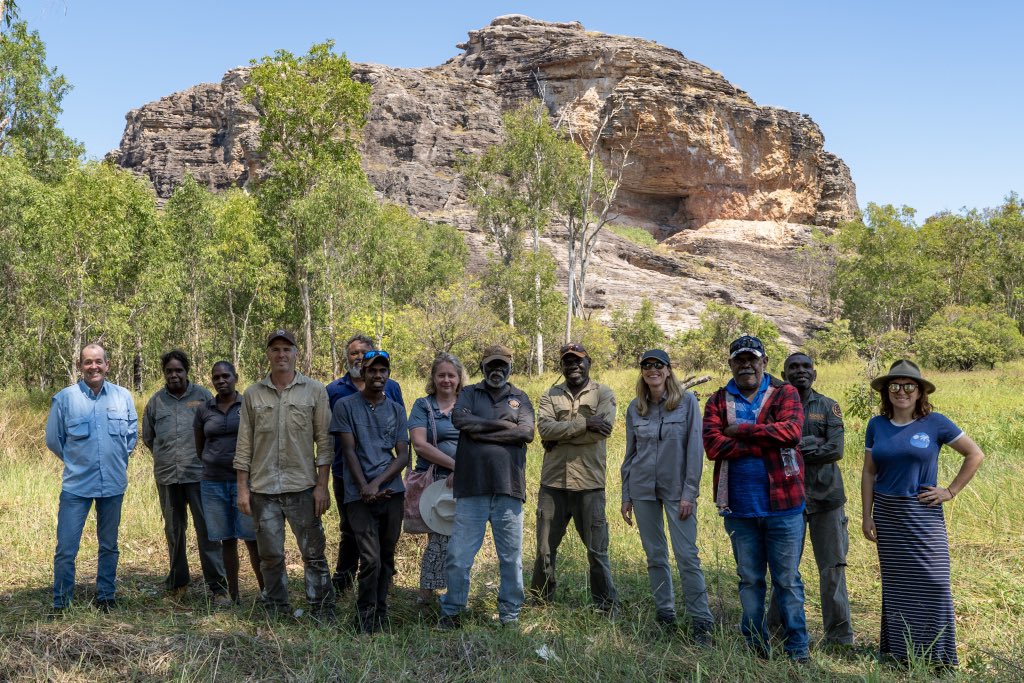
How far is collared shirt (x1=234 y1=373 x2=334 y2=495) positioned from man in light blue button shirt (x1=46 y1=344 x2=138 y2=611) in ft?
3.30

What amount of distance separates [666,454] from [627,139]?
194ft

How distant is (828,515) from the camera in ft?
14.5

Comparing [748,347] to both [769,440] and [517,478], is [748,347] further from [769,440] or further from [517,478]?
[517,478]

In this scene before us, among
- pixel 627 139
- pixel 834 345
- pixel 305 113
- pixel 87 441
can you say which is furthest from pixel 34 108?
pixel 627 139

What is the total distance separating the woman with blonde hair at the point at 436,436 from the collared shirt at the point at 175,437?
1547 mm

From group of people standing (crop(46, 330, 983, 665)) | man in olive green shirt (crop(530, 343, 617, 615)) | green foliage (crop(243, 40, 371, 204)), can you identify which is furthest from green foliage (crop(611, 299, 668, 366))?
group of people standing (crop(46, 330, 983, 665))

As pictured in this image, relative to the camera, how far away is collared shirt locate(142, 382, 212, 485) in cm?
512

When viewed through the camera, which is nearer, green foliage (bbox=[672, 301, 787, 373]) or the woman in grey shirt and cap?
the woman in grey shirt and cap

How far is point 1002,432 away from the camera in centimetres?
1000

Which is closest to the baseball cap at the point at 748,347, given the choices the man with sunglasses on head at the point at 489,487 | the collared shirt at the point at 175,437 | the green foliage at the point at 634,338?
the man with sunglasses on head at the point at 489,487

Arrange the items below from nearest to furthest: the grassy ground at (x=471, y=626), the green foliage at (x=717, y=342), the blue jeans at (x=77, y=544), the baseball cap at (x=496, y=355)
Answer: the grassy ground at (x=471, y=626)
the baseball cap at (x=496, y=355)
the blue jeans at (x=77, y=544)
the green foliage at (x=717, y=342)

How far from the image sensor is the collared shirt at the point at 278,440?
14.8 ft

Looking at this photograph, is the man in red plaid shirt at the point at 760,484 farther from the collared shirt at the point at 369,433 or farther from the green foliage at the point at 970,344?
the green foliage at the point at 970,344

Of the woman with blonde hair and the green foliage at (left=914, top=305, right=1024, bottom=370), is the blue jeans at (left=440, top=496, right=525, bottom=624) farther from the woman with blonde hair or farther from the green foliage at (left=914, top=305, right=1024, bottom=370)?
the green foliage at (left=914, top=305, right=1024, bottom=370)
